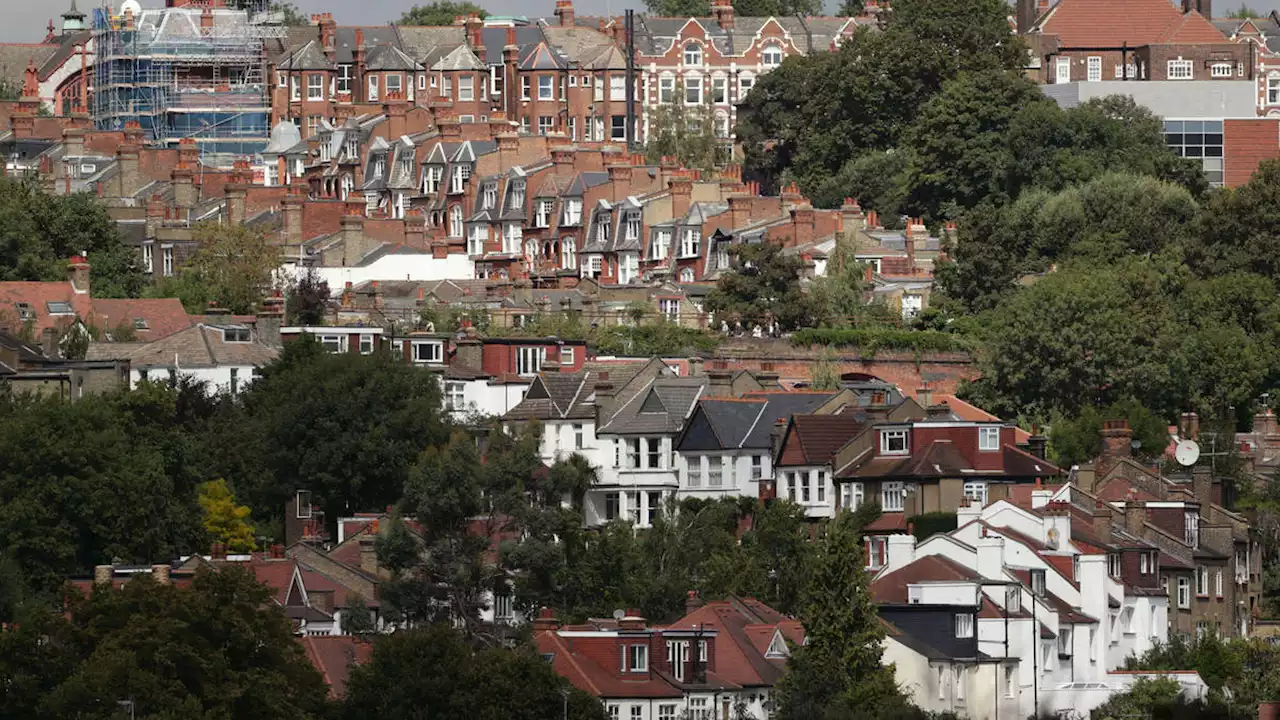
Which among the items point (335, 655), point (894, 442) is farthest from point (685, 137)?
point (335, 655)

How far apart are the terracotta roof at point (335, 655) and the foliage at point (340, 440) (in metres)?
16.1

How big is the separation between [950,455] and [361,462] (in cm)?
1474

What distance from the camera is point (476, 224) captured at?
135 meters

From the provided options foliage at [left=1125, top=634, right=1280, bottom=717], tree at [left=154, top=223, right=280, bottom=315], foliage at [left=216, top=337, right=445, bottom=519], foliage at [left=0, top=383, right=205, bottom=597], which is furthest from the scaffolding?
foliage at [left=1125, top=634, right=1280, bottom=717]

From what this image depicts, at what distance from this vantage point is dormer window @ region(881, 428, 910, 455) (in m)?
88.7

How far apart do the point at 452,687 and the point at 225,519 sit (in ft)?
72.0

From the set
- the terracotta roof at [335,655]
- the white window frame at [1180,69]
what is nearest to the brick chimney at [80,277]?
the terracotta roof at [335,655]

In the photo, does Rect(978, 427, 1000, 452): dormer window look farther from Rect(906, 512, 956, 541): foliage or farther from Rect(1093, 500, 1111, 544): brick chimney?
Rect(1093, 500, 1111, 544): brick chimney

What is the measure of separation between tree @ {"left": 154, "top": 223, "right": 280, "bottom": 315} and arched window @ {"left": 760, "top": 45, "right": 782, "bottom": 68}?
140 ft

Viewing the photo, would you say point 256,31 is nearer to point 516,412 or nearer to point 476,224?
point 476,224

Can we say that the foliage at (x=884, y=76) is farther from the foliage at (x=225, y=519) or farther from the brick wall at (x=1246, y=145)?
the foliage at (x=225, y=519)

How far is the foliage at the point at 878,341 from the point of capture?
4328 inches

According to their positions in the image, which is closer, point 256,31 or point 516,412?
point 516,412

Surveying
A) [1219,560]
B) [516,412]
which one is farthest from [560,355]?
[1219,560]
